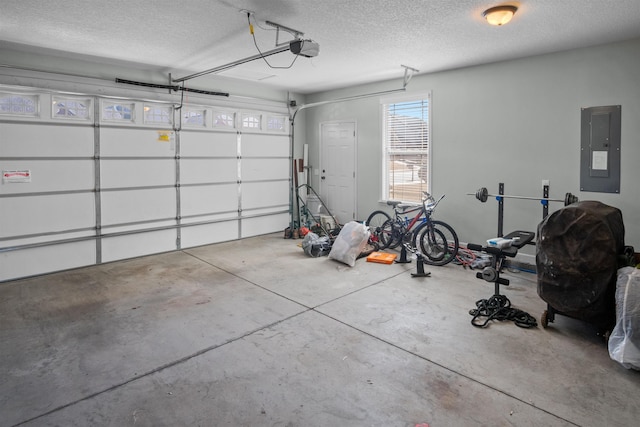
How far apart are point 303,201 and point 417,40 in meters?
4.25

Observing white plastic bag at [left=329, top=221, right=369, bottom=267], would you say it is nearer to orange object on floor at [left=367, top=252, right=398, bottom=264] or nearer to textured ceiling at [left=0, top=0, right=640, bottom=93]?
orange object on floor at [left=367, top=252, right=398, bottom=264]

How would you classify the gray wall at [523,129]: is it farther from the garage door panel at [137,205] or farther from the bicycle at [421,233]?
the garage door panel at [137,205]

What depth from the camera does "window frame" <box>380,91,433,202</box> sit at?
6018mm

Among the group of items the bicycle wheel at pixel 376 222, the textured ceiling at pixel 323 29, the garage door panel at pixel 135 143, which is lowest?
the bicycle wheel at pixel 376 222

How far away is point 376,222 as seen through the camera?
22.4 feet

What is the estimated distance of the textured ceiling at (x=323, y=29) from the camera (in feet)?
11.1

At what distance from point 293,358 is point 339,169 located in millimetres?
4968

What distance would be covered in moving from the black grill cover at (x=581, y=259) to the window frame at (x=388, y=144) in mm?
2956

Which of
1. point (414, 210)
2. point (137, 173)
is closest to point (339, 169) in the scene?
point (414, 210)

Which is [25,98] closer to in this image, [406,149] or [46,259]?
[46,259]

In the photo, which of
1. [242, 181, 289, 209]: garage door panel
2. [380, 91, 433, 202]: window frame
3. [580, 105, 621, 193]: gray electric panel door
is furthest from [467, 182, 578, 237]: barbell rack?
[242, 181, 289, 209]: garage door panel

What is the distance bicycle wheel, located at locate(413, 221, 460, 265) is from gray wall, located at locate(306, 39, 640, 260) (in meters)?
0.42

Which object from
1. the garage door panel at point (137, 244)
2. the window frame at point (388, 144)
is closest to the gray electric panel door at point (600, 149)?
the window frame at point (388, 144)

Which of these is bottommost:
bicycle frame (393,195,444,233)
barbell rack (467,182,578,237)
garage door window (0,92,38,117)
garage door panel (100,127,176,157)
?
bicycle frame (393,195,444,233)
